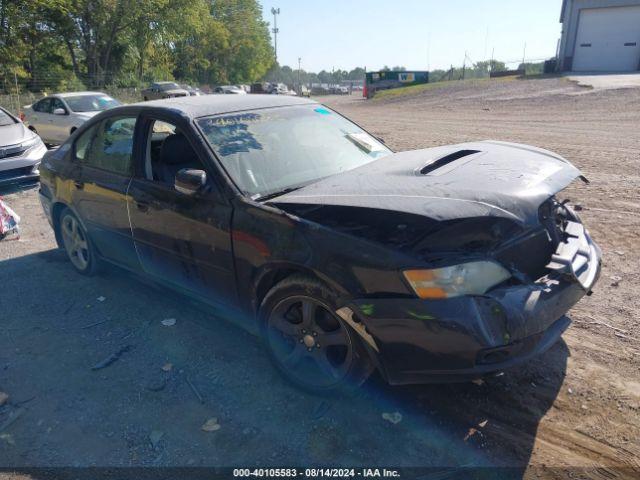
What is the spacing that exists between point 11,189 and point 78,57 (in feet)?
120

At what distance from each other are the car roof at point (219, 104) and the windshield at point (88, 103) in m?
9.57

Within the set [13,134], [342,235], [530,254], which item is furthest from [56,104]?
[530,254]

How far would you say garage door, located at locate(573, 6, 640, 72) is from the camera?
3303 centimetres

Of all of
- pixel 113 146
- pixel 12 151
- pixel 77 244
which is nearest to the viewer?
pixel 113 146

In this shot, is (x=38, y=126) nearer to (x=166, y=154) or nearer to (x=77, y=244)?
(x=77, y=244)

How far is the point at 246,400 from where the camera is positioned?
3.07 m

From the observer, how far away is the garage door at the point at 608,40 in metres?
33.0

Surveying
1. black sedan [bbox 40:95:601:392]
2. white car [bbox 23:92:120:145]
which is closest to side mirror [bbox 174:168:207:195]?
black sedan [bbox 40:95:601:392]

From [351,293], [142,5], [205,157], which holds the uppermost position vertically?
[142,5]

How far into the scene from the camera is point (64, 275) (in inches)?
200

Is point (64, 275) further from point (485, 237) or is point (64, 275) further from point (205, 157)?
point (485, 237)

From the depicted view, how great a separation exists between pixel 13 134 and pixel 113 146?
575 cm

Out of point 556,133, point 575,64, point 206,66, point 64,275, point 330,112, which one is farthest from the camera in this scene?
point 206,66

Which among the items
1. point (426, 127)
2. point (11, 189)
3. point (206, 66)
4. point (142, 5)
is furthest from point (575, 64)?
point (206, 66)
